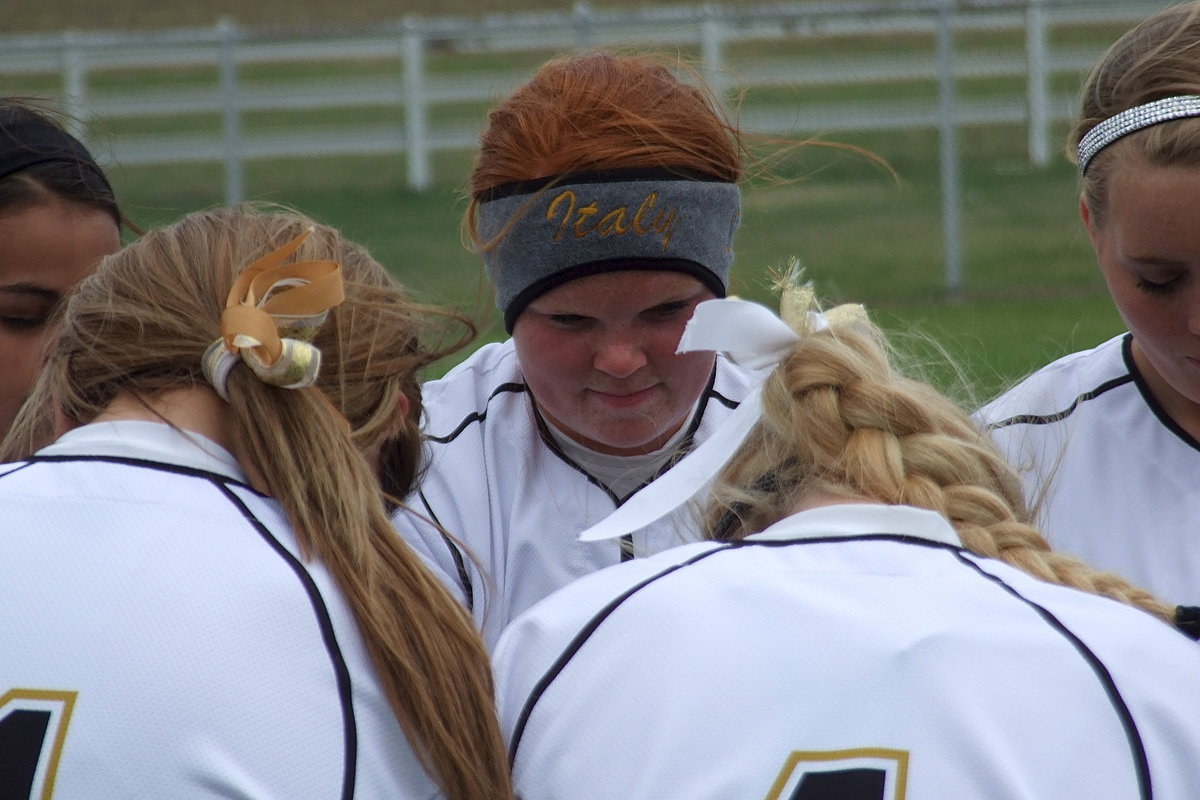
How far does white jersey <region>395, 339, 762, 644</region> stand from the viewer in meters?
2.53

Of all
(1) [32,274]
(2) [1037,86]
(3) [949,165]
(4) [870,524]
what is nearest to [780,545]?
(4) [870,524]

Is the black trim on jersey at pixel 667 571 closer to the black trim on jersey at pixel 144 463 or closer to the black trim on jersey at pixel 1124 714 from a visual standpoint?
the black trim on jersey at pixel 1124 714

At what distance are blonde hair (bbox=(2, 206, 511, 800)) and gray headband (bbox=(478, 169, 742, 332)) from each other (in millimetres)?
585

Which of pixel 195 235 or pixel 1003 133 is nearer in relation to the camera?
pixel 195 235

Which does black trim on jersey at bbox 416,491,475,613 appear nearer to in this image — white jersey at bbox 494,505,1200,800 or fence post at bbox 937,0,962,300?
white jersey at bbox 494,505,1200,800

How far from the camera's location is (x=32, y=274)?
8.49ft

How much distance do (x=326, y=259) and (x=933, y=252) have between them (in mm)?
9611

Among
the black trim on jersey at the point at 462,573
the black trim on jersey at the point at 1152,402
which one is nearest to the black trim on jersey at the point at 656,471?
the black trim on jersey at the point at 462,573

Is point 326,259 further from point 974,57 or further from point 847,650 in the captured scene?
point 974,57

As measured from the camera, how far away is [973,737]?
1386 millimetres

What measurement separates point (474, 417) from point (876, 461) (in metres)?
1.21

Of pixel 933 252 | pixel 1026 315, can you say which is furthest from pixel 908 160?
pixel 1026 315

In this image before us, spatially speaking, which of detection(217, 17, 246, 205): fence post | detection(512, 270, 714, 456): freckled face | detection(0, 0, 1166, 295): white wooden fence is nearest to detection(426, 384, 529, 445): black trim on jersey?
detection(512, 270, 714, 456): freckled face

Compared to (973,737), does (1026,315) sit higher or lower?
higher
